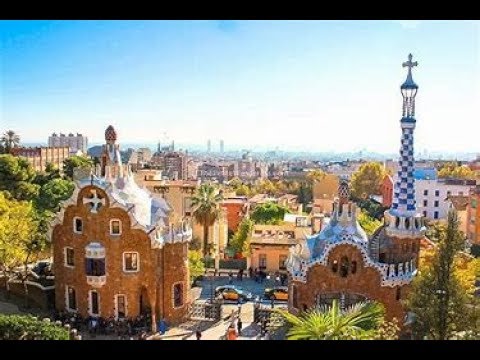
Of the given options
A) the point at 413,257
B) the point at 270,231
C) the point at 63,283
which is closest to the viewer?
the point at 413,257

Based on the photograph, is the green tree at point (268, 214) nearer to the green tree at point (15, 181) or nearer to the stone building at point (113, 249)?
the green tree at point (15, 181)

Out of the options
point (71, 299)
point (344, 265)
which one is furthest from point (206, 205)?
point (344, 265)

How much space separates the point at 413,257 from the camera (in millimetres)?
16359

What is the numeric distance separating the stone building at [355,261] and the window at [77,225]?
255 inches

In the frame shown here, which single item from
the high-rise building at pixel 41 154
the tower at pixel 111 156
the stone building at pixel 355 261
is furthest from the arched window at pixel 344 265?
the high-rise building at pixel 41 154

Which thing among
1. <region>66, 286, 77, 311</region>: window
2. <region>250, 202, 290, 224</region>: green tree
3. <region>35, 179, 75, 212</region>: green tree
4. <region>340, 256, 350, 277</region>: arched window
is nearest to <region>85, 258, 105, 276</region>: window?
<region>66, 286, 77, 311</region>: window

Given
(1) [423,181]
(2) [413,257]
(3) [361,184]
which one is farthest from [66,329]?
(3) [361,184]

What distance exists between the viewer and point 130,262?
1688 centimetres

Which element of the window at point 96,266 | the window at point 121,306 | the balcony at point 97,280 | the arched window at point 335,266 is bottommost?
the window at point 121,306

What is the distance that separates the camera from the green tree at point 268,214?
109ft

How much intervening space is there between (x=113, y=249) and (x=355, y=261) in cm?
720
